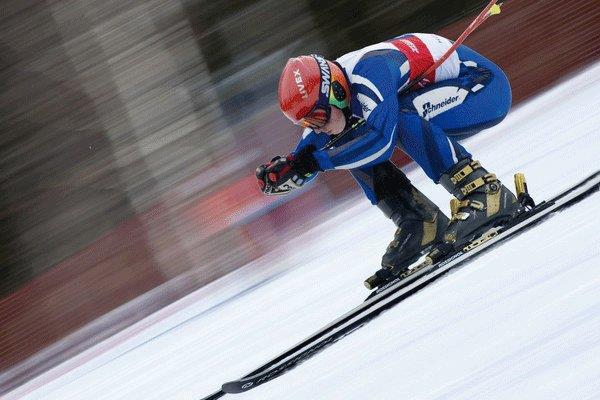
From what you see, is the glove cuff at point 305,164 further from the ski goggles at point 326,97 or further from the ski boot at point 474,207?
the ski boot at point 474,207

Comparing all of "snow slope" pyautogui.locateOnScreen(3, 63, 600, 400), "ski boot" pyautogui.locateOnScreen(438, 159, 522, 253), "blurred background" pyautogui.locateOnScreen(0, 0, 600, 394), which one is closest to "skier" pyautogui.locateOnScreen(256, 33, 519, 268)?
"ski boot" pyautogui.locateOnScreen(438, 159, 522, 253)

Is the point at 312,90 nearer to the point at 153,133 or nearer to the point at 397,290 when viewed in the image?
the point at 397,290

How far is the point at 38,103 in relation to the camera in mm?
7047

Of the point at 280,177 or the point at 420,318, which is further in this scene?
the point at 280,177

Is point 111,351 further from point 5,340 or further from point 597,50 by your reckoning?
point 597,50

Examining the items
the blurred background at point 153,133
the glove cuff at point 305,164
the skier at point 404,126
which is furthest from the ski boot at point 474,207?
the blurred background at point 153,133

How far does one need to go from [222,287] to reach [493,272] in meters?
2.17

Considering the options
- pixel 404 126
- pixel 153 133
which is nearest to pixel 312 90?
pixel 404 126

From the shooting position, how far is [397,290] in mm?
3340

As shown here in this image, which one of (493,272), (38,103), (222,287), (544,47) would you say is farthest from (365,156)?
(38,103)

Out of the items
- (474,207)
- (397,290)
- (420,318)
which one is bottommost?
(420,318)

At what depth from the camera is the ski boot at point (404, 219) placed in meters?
3.53

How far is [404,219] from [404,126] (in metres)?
0.39

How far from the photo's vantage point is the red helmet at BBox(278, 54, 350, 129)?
3252mm
